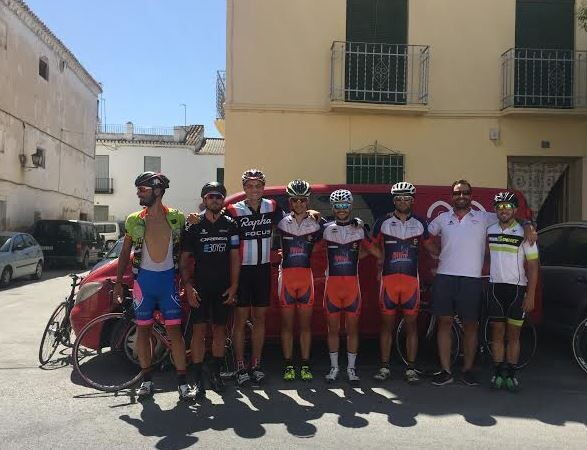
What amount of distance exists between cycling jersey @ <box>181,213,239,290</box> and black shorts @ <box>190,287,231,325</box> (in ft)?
0.27

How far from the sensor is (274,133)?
10766 mm

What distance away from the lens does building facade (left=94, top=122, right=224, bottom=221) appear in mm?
40281

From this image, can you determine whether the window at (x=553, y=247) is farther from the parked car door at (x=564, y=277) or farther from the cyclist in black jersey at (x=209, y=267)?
the cyclist in black jersey at (x=209, y=267)

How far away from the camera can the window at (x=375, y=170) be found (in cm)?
1086

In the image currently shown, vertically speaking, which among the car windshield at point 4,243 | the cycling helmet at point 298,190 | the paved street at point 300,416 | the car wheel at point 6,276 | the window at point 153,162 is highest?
the window at point 153,162

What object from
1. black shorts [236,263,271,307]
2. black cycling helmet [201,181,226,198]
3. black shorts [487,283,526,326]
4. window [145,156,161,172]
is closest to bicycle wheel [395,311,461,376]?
black shorts [487,283,526,326]

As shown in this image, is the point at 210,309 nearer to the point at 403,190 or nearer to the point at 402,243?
the point at 402,243

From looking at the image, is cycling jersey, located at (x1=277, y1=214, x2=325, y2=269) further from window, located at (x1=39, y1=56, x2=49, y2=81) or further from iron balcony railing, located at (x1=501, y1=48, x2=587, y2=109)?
→ window, located at (x1=39, y1=56, x2=49, y2=81)

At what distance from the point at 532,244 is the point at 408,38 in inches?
258

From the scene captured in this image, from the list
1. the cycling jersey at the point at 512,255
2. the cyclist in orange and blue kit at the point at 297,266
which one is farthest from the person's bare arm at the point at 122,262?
the cycling jersey at the point at 512,255

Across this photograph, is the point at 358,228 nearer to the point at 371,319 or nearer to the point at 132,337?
the point at 371,319

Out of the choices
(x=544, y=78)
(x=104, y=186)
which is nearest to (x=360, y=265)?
(x=544, y=78)

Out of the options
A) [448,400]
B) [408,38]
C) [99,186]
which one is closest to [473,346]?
[448,400]

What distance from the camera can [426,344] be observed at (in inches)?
260
